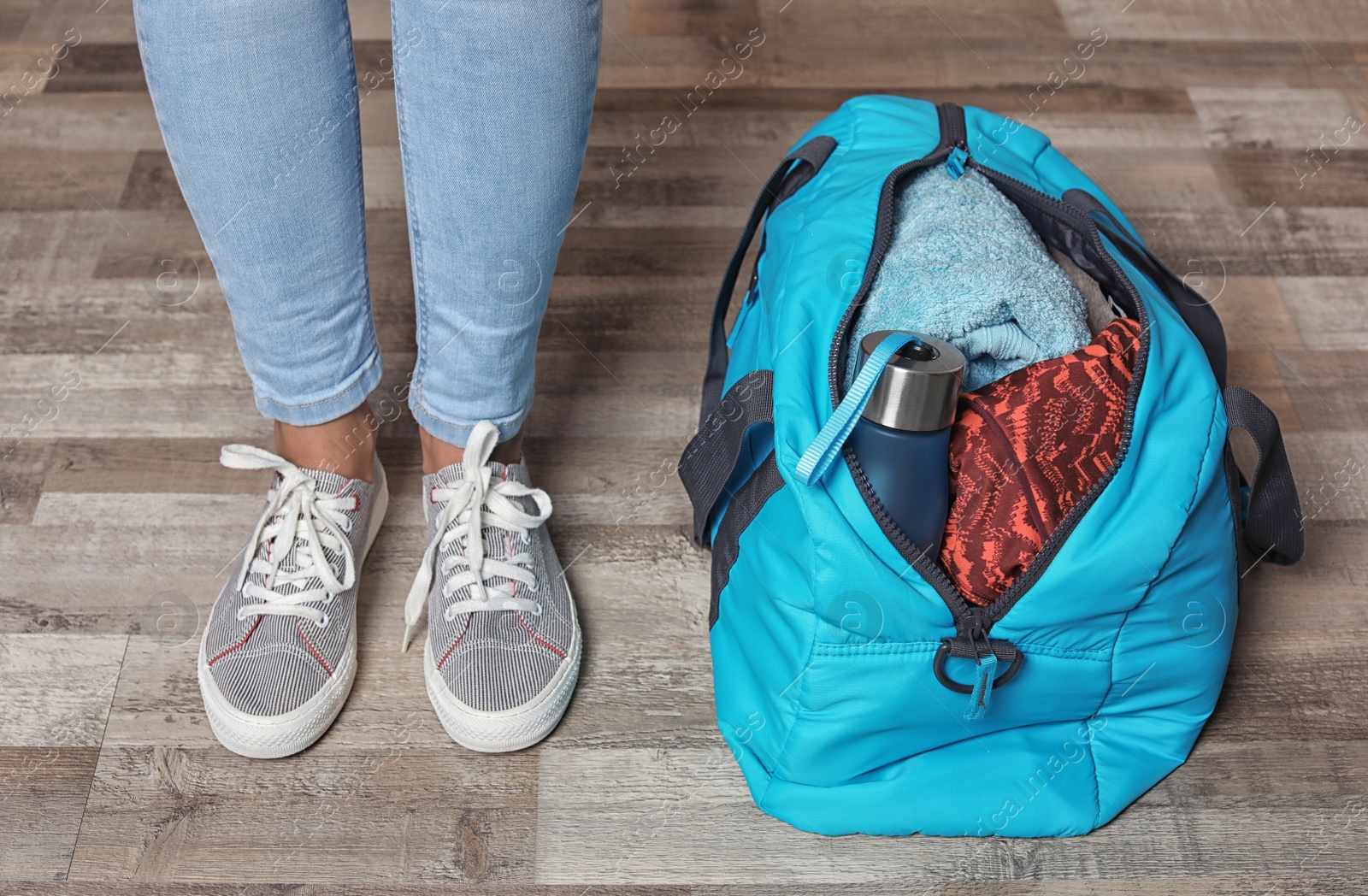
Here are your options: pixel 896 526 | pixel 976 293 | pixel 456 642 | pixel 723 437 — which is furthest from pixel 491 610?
pixel 976 293

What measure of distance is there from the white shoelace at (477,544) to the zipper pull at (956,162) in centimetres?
44

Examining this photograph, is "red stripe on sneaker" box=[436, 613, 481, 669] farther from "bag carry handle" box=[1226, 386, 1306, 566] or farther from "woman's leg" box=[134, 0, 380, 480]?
"bag carry handle" box=[1226, 386, 1306, 566]

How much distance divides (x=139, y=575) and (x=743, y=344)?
58 centimetres

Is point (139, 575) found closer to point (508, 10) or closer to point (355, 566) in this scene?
point (355, 566)

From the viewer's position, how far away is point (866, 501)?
70 centimetres

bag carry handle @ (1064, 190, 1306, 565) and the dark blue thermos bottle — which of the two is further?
bag carry handle @ (1064, 190, 1306, 565)

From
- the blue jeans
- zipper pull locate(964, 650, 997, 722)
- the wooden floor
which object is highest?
the blue jeans

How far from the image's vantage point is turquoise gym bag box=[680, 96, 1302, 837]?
71 cm

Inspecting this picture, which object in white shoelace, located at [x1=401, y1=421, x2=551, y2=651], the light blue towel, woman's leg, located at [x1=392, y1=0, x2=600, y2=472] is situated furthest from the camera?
white shoelace, located at [x1=401, y1=421, x2=551, y2=651]

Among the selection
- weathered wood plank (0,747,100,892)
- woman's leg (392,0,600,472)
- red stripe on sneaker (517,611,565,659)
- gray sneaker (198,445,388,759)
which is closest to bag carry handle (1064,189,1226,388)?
woman's leg (392,0,600,472)

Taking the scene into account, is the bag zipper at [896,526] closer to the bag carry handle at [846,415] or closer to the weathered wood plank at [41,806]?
the bag carry handle at [846,415]

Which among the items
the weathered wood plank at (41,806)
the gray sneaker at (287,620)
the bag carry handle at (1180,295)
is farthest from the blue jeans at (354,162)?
the bag carry handle at (1180,295)

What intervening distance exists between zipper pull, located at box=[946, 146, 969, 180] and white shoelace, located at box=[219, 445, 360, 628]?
0.58m

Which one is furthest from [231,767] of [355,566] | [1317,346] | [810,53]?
[810,53]
